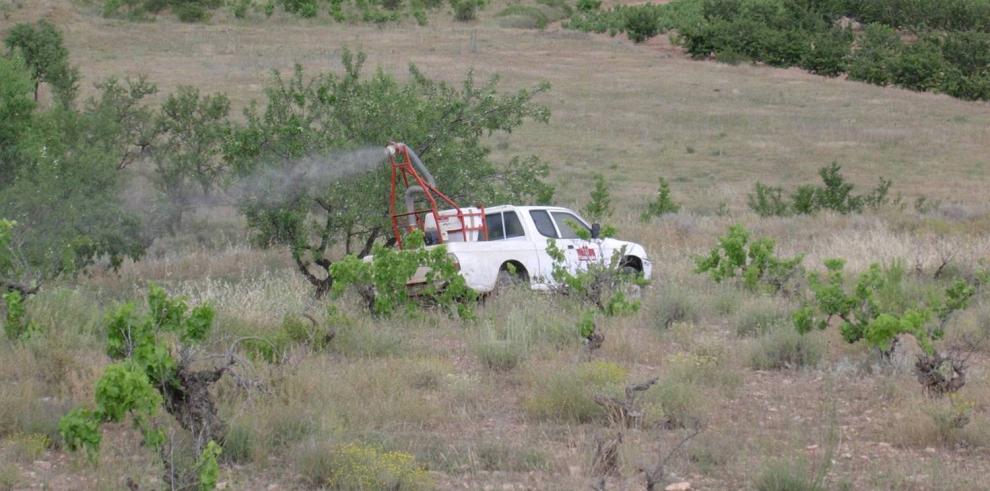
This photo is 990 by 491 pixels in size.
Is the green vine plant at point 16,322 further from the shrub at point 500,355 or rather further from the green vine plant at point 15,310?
the shrub at point 500,355

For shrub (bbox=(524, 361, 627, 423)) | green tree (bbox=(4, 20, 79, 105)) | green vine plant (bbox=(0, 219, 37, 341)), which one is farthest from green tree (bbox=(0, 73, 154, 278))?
green tree (bbox=(4, 20, 79, 105))

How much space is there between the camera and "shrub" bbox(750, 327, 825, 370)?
31.2ft

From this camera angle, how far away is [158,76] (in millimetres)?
42531

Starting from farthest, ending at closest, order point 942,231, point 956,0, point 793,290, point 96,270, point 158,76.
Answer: point 956,0
point 158,76
point 942,231
point 96,270
point 793,290

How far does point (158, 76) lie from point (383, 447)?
37902 mm

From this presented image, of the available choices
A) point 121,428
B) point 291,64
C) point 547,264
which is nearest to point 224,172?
point 547,264

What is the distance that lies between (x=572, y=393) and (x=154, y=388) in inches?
106

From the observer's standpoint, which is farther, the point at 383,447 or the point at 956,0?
the point at 956,0

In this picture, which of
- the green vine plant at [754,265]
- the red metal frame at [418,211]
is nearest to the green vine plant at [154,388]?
the red metal frame at [418,211]

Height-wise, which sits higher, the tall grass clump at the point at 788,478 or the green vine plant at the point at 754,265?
the tall grass clump at the point at 788,478

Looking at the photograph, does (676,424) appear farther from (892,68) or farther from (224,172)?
(892,68)

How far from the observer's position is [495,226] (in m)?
14.5

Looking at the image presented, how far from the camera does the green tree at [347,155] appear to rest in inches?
627

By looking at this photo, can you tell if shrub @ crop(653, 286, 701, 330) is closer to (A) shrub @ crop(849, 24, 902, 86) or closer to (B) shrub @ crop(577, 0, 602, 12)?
(A) shrub @ crop(849, 24, 902, 86)
